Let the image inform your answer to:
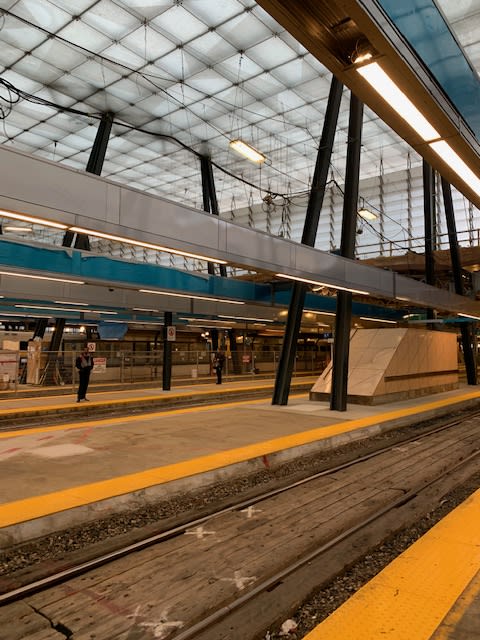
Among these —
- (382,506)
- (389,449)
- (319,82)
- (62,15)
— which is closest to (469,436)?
(389,449)

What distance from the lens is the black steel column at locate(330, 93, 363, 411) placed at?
13.0m

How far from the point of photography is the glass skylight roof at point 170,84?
14305 millimetres

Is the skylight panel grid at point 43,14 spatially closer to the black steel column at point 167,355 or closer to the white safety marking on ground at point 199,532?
the black steel column at point 167,355

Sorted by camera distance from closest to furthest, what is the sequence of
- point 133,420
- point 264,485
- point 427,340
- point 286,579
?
point 286,579 < point 264,485 < point 133,420 < point 427,340

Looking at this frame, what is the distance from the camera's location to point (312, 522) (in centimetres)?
515

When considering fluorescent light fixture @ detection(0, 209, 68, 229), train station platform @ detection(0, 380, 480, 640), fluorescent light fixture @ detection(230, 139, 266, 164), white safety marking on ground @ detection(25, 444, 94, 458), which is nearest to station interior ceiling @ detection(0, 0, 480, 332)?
fluorescent light fixture @ detection(230, 139, 266, 164)

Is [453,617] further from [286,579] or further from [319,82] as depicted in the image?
[319,82]

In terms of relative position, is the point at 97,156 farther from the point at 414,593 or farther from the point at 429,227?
the point at 414,593

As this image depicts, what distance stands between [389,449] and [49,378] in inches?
657

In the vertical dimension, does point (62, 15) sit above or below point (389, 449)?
above

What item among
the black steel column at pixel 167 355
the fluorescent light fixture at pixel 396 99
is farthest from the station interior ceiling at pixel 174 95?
the black steel column at pixel 167 355

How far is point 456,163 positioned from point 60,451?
7367 millimetres

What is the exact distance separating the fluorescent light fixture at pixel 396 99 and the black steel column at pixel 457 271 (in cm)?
1767

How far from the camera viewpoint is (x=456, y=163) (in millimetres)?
5328
